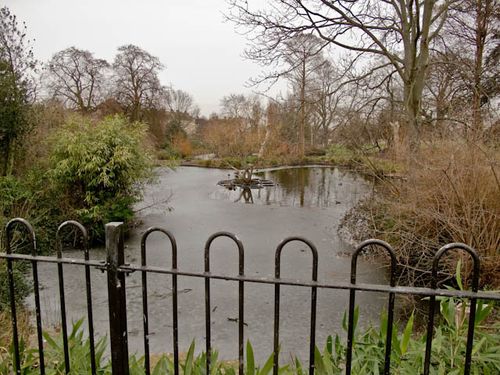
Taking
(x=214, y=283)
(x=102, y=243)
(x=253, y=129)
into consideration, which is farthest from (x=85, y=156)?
(x=253, y=129)

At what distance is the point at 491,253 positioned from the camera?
14.9 ft

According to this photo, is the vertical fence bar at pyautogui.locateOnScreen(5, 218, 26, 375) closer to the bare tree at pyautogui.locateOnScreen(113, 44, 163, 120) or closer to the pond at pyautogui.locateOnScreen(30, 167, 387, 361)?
the pond at pyautogui.locateOnScreen(30, 167, 387, 361)

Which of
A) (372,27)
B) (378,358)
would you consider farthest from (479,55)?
(378,358)

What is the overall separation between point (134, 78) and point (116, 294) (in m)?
26.9

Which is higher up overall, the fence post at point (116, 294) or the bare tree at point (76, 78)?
the bare tree at point (76, 78)

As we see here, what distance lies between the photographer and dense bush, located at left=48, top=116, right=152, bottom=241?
7602 millimetres

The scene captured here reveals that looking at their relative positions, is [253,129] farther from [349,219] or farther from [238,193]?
[349,219]

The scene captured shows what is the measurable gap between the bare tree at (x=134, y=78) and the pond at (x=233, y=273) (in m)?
15.7

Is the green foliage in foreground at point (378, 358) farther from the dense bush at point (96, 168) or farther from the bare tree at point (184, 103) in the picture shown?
the bare tree at point (184, 103)

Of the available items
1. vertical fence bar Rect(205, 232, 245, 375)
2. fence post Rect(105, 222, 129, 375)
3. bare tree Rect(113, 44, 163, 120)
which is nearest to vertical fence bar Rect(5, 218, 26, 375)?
fence post Rect(105, 222, 129, 375)

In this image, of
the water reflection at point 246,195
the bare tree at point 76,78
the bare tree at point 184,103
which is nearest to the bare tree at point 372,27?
the water reflection at point 246,195

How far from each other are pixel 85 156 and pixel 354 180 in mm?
12503

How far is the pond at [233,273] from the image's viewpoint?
405cm

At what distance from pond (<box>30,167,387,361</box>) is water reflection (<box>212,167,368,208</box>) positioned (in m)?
0.16
